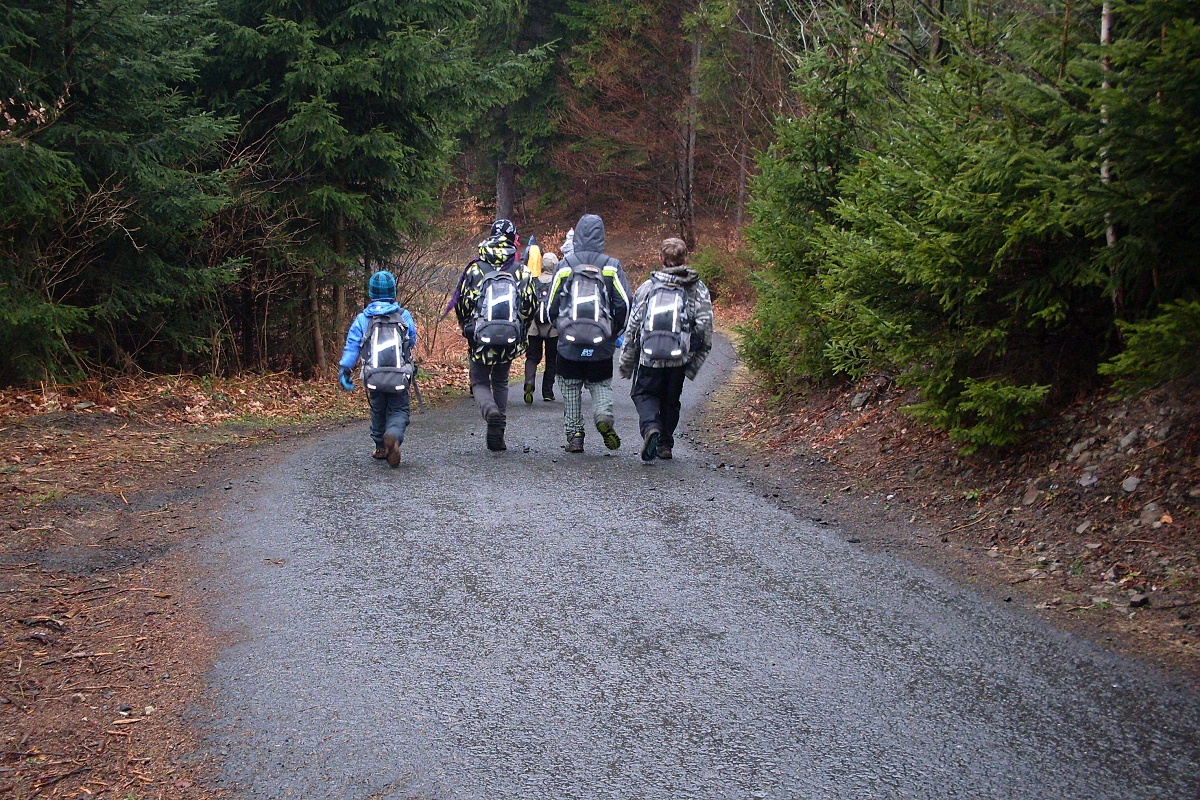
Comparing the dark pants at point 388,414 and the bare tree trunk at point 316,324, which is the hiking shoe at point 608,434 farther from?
the bare tree trunk at point 316,324

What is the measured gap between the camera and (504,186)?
42.3 metres

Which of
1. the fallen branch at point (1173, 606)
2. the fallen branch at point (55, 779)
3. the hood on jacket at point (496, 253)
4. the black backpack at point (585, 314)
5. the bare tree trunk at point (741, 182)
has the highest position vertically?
the bare tree trunk at point (741, 182)

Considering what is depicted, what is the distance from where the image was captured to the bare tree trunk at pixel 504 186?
42125mm

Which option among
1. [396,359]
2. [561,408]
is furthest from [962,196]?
[561,408]

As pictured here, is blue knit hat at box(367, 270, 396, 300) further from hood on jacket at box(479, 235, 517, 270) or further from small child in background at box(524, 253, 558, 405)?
small child in background at box(524, 253, 558, 405)

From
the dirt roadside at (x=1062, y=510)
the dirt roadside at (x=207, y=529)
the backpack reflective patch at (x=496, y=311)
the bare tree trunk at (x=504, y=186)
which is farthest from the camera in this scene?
the bare tree trunk at (x=504, y=186)

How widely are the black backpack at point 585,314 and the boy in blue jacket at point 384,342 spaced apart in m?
1.49

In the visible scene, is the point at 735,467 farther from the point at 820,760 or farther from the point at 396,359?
the point at 820,760

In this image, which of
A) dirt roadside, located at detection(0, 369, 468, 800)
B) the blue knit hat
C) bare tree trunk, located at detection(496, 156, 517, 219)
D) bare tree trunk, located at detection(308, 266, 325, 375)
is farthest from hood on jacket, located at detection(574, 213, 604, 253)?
bare tree trunk, located at detection(496, 156, 517, 219)

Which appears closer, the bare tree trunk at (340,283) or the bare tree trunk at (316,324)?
the bare tree trunk at (340,283)

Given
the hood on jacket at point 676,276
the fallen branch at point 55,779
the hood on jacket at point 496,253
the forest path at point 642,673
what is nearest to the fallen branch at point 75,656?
the forest path at point 642,673

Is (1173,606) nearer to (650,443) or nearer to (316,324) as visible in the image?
(650,443)

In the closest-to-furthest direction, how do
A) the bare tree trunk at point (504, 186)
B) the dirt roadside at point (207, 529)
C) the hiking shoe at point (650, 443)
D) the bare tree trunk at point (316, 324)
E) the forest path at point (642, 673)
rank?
the forest path at point (642, 673)
the dirt roadside at point (207, 529)
the hiking shoe at point (650, 443)
the bare tree trunk at point (316, 324)
the bare tree trunk at point (504, 186)

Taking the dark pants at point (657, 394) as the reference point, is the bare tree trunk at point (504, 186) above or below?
above
